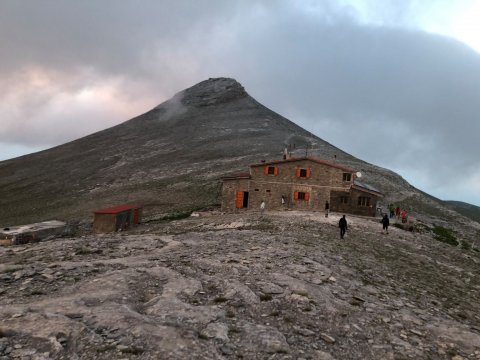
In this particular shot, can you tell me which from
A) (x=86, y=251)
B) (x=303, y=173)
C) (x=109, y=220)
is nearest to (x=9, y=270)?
(x=86, y=251)

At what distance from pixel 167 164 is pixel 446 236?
8055cm

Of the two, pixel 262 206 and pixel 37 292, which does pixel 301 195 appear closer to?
pixel 262 206

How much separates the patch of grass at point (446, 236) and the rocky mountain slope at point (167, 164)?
9.42 metres

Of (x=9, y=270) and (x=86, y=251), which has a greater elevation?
(x=86, y=251)

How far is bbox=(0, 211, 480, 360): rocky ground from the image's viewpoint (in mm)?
9258

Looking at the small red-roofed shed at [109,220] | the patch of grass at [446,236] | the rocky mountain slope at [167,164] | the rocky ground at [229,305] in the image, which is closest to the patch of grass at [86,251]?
the rocky ground at [229,305]

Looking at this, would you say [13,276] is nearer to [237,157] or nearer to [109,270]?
[109,270]

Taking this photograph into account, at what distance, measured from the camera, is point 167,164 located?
110 meters

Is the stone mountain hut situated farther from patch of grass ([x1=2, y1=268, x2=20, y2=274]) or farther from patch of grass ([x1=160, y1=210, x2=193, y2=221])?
patch of grass ([x1=2, y1=268, x2=20, y2=274])

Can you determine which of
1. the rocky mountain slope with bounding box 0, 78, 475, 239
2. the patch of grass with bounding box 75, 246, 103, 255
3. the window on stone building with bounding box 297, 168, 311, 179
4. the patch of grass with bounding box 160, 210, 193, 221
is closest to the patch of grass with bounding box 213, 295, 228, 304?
the patch of grass with bounding box 75, 246, 103, 255

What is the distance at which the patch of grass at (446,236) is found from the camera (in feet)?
139

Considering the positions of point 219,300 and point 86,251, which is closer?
point 219,300

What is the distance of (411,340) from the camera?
11.3 metres

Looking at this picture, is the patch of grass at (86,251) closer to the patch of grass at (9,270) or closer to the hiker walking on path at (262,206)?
the patch of grass at (9,270)
